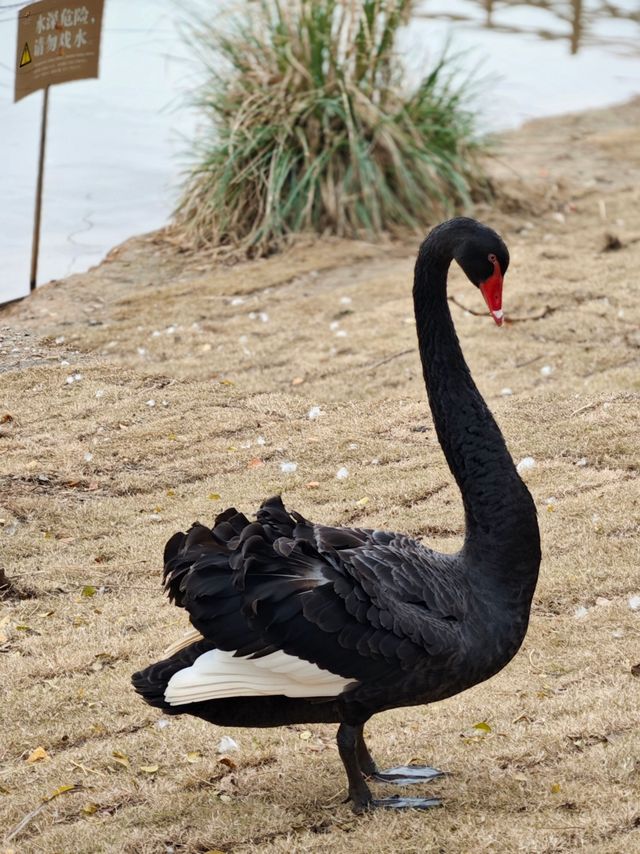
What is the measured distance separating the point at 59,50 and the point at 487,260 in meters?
5.39

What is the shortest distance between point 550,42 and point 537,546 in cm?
1421

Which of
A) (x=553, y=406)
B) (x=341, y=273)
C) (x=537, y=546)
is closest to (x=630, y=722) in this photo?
(x=537, y=546)

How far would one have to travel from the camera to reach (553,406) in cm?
629

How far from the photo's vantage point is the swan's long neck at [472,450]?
325cm

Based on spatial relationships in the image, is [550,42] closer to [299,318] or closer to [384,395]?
[299,318]

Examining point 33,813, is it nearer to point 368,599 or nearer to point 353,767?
point 353,767

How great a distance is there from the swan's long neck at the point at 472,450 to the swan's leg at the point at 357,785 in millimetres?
550

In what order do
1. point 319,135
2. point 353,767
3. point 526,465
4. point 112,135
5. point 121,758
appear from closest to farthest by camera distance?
point 353,767, point 121,758, point 526,465, point 319,135, point 112,135

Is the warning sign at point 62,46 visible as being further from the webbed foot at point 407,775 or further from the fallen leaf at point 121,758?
the webbed foot at point 407,775

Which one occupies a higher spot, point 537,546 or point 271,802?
point 537,546

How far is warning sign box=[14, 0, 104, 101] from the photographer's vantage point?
7527 mm

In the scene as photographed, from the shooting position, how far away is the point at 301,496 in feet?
17.9

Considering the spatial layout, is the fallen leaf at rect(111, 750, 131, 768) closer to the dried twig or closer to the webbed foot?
the dried twig

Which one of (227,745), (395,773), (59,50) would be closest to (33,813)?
(227,745)
